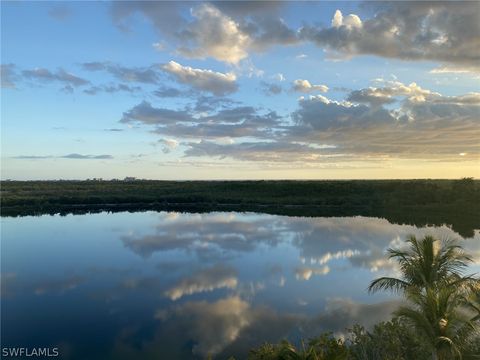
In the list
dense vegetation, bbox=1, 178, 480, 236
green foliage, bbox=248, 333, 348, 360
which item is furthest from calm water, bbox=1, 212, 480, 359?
dense vegetation, bbox=1, 178, 480, 236

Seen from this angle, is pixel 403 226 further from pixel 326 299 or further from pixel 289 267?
pixel 326 299

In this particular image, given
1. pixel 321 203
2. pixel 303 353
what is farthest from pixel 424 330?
pixel 321 203

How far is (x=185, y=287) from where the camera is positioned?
22828 millimetres

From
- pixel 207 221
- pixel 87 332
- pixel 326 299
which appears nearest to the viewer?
pixel 87 332

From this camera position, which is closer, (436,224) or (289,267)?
(289,267)

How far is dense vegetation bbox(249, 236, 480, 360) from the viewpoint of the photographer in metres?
8.46

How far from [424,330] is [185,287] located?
52.9ft

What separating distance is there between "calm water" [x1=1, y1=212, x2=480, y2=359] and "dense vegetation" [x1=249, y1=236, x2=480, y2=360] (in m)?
4.70

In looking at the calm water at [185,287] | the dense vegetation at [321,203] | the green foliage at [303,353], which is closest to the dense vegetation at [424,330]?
the green foliage at [303,353]

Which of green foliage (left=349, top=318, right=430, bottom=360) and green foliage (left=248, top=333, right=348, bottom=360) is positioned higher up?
green foliage (left=248, top=333, right=348, bottom=360)

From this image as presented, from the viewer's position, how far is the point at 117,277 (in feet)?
82.7

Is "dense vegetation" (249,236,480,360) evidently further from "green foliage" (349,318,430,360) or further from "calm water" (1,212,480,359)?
"calm water" (1,212,480,359)

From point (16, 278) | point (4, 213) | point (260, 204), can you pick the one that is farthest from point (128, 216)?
point (16, 278)

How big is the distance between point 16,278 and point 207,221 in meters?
31.1
